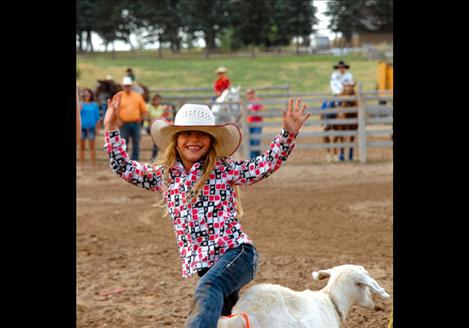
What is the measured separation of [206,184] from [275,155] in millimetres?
407

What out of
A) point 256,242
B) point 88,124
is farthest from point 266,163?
point 88,124

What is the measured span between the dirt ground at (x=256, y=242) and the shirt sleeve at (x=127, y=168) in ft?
5.40

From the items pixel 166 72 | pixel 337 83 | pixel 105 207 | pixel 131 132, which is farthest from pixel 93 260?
pixel 166 72

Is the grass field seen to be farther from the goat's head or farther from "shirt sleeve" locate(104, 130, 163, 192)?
"shirt sleeve" locate(104, 130, 163, 192)

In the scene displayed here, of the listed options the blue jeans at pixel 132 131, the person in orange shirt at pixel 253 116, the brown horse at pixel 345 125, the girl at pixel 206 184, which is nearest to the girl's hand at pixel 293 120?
the girl at pixel 206 184

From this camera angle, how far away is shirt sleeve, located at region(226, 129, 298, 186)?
4355 millimetres

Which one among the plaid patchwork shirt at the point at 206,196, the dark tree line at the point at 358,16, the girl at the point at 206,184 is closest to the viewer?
the girl at the point at 206,184

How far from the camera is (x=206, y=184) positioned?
4.36 m

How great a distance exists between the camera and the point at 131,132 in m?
16.4

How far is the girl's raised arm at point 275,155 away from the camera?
434cm

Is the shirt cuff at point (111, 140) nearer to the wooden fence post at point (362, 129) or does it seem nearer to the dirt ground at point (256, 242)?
the dirt ground at point (256, 242)

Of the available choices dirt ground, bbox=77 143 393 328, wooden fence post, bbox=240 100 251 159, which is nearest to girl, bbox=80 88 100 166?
dirt ground, bbox=77 143 393 328
